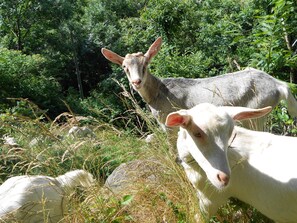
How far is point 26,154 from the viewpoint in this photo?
342 centimetres

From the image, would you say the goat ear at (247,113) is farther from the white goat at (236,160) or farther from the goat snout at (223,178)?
the goat snout at (223,178)

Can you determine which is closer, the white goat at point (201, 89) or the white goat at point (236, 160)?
the white goat at point (236, 160)

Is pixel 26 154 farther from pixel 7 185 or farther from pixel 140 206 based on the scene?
pixel 140 206

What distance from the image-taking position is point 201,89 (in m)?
6.06

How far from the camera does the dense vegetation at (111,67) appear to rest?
3.31 m

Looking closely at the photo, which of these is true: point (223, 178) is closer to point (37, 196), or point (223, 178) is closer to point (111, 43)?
point (37, 196)

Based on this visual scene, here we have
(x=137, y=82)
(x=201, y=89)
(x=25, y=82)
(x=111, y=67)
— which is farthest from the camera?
(x=111, y=67)

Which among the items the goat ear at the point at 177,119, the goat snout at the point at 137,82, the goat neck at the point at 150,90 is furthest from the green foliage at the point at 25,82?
the goat ear at the point at 177,119

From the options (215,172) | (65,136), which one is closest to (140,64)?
(65,136)

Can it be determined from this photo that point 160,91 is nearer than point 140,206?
No

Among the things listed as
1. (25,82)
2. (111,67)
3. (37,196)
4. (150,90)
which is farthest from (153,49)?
(111,67)

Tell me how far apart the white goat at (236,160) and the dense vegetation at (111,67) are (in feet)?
1.07

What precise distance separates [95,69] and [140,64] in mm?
17366

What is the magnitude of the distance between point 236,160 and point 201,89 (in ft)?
10.9
